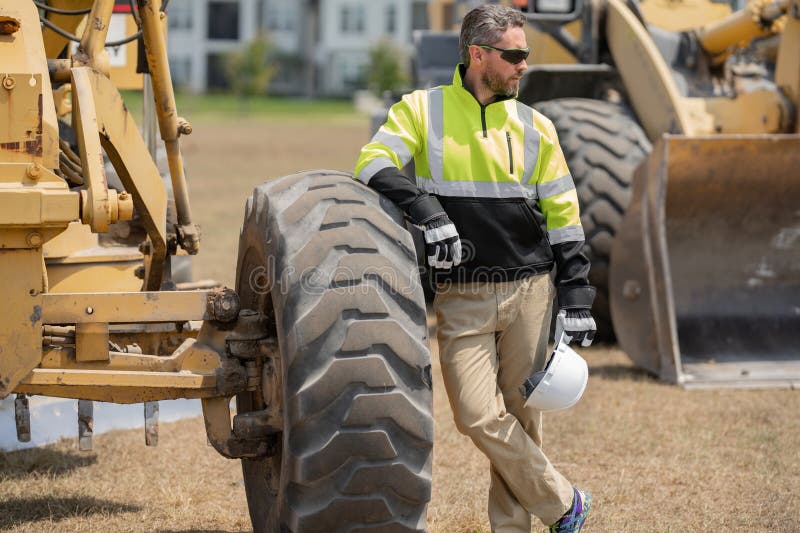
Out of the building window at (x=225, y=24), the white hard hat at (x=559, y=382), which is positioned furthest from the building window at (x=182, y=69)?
the white hard hat at (x=559, y=382)

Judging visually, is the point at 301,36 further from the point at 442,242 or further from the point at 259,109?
the point at 442,242

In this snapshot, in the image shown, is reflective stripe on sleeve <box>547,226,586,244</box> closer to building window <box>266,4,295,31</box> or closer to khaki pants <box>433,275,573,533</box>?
khaki pants <box>433,275,573,533</box>

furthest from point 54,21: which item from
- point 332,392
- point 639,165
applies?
point 639,165

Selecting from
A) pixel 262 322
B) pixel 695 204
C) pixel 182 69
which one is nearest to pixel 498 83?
pixel 262 322

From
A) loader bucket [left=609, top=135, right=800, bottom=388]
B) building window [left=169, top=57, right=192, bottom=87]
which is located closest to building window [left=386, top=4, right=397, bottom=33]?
building window [left=169, top=57, right=192, bottom=87]

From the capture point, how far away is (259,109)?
5547cm

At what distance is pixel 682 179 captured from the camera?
7453mm

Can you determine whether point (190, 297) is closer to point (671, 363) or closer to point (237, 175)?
point (671, 363)

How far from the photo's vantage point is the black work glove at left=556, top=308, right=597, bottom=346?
14.0ft

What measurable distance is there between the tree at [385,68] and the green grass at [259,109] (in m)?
1.81

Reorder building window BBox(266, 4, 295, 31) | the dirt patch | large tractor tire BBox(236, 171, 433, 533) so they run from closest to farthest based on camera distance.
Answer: large tractor tire BBox(236, 171, 433, 533)
the dirt patch
building window BBox(266, 4, 295, 31)

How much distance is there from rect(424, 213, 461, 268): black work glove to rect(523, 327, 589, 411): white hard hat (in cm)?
50

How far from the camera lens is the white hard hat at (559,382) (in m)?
4.17

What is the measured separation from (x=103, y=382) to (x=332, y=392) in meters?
0.89
